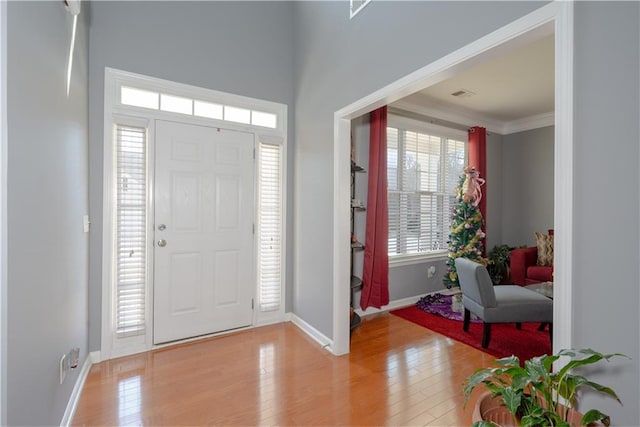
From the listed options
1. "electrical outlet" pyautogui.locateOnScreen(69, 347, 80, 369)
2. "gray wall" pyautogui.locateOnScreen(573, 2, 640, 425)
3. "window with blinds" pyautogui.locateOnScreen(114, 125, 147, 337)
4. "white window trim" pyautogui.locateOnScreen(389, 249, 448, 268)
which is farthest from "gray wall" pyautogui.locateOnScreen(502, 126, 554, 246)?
"electrical outlet" pyautogui.locateOnScreen(69, 347, 80, 369)

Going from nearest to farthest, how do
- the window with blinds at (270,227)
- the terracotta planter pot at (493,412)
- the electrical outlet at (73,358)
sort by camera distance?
the terracotta planter pot at (493,412), the electrical outlet at (73,358), the window with blinds at (270,227)

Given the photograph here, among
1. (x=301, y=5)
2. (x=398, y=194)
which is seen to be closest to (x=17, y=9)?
(x=301, y=5)

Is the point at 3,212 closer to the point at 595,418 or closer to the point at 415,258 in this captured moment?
the point at 595,418

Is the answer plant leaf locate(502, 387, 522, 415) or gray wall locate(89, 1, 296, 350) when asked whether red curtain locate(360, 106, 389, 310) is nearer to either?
gray wall locate(89, 1, 296, 350)

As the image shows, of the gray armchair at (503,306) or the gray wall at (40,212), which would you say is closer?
the gray wall at (40,212)

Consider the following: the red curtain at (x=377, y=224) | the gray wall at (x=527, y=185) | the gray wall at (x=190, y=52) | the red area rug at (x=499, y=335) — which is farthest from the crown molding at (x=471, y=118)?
the red area rug at (x=499, y=335)

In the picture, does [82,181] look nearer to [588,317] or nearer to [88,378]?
[88,378]

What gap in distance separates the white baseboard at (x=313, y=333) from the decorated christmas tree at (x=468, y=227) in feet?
6.38

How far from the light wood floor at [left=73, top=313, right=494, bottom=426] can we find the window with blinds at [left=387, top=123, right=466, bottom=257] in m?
1.51

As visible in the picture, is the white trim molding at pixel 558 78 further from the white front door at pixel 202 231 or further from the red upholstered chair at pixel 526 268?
the red upholstered chair at pixel 526 268

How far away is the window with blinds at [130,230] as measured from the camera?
2.71m

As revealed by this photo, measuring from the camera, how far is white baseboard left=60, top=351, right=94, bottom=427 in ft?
5.98

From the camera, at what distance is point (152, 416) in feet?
6.29

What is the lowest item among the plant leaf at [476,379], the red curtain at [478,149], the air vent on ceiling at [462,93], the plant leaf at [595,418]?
the plant leaf at [595,418]
